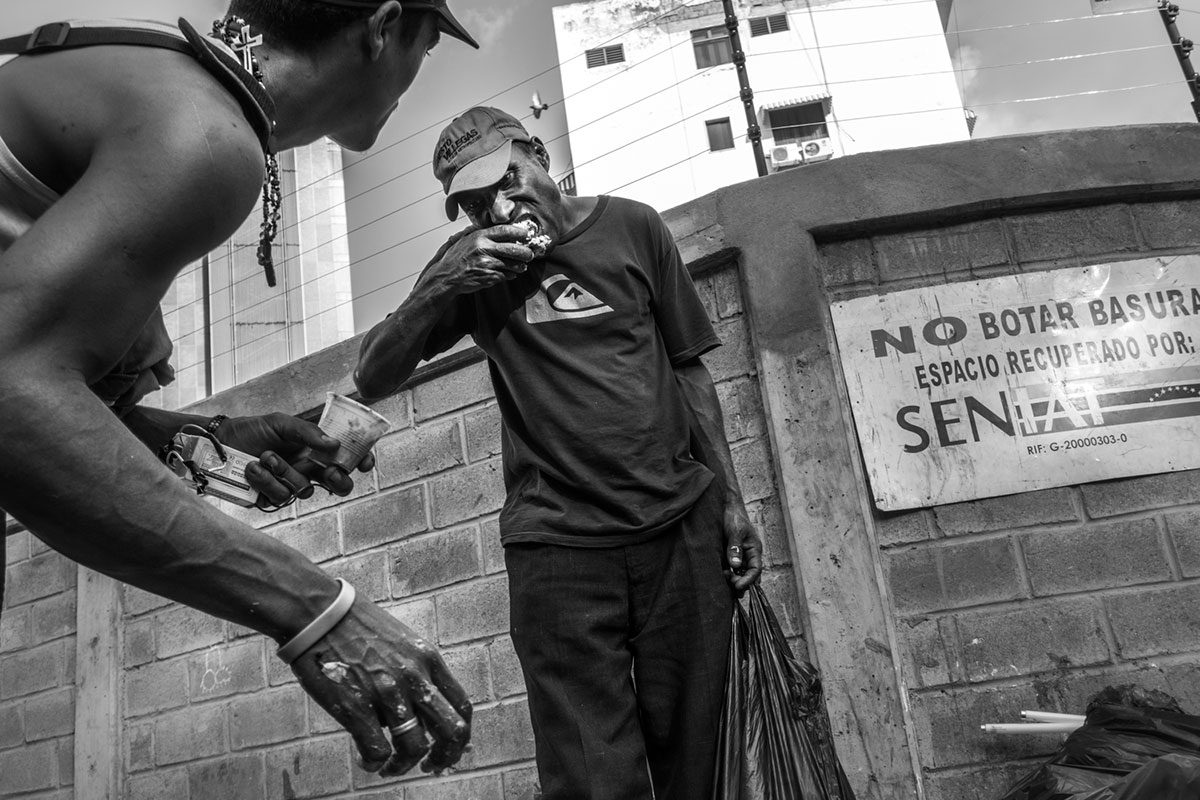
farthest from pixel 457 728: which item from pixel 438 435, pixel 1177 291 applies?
pixel 1177 291

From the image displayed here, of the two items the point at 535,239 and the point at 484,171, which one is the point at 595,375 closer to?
the point at 535,239

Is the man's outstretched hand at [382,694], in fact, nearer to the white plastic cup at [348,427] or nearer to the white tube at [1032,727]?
the white plastic cup at [348,427]

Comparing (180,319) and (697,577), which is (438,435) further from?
(180,319)

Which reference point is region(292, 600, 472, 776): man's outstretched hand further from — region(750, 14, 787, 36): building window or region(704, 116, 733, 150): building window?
region(750, 14, 787, 36): building window

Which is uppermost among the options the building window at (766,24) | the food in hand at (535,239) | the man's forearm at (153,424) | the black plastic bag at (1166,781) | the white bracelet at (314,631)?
the building window at (766,24)

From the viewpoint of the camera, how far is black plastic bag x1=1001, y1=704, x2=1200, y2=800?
2438 millimetres

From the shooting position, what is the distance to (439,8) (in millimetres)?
1618

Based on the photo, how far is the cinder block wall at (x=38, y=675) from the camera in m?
4.89

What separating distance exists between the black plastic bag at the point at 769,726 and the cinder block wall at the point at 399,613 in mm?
919

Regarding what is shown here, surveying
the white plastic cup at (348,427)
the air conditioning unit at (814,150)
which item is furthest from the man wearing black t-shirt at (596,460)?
the air conditioning unit at (814,150)

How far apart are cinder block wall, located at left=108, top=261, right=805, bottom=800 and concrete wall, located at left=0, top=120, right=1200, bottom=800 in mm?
11

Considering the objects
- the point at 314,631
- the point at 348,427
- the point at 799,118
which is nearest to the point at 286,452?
the point at 348,427

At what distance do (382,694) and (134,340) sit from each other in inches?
18.3

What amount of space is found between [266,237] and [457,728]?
3.38ft
